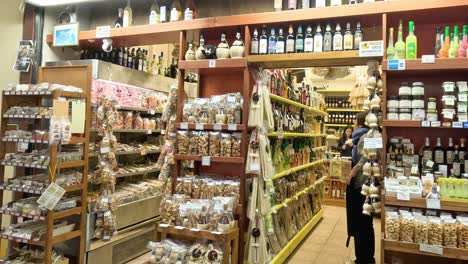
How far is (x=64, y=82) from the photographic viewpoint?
3.93 metres

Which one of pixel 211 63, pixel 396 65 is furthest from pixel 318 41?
pixel 211 63

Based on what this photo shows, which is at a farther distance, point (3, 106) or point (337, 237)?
point (337, 237)

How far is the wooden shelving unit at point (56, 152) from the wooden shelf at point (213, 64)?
1075mm

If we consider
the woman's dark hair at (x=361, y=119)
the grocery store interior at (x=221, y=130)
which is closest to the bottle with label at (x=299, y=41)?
the grocery store interior at (x=221, y=130)

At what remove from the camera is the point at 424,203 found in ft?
8.23

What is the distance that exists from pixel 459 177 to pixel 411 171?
0.33m

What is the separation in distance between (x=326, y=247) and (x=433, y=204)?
2932mm

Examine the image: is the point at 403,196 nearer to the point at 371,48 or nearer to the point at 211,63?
the point at 371,48

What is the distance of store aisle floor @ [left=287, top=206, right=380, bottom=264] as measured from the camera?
4641mm

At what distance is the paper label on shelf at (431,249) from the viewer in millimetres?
2407

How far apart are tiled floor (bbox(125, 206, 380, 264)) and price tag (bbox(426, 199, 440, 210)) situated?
92.2 inches

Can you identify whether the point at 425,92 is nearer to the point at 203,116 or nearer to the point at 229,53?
the point at 229,53

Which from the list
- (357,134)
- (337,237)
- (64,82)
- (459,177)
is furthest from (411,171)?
(64,82)

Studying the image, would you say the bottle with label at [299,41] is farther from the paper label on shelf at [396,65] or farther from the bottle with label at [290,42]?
the paper label on shelf at [396,65]
